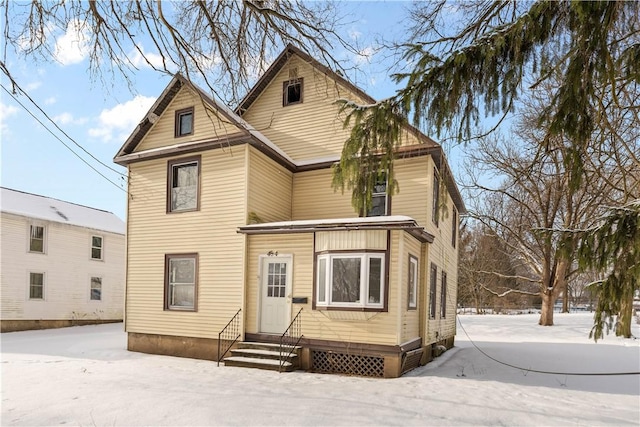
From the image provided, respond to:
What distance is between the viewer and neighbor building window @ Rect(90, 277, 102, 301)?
22405mm

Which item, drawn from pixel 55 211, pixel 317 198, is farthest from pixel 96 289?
pixel 317 198

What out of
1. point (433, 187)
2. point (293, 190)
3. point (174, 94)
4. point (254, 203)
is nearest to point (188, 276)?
point (254, 203)

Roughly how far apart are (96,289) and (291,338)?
1635cm

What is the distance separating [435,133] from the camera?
562 cm

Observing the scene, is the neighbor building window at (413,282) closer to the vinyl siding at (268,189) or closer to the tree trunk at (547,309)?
the vinyl siding at (268,189)

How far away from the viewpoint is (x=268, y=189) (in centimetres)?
1224

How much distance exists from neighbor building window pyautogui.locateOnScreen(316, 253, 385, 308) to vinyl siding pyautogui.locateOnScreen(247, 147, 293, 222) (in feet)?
8.33

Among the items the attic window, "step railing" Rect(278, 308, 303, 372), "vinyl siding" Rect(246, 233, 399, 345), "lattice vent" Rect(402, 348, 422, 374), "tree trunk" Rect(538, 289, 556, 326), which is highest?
the attic window

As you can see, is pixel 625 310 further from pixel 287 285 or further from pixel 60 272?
pixel 60 272

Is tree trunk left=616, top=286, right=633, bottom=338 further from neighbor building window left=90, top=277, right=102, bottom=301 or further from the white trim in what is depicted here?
neighbor building window left=90, top=277, right=102, bottom=301

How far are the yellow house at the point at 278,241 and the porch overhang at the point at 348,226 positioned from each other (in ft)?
0.10

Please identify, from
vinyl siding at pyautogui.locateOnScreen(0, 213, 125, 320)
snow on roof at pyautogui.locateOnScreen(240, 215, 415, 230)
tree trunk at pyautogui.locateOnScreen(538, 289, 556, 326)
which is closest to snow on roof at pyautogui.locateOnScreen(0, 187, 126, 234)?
vinyl siding at pyautogui.locateOnScreen(0, 213, 125, 320)

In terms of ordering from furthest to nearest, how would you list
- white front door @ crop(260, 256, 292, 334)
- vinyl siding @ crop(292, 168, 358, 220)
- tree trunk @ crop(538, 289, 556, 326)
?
tree trunk @ crop(538, 289, 556, 326)
vinyl siding @ crop(292, 168, 358, 220)
white front door @ crop(260, 256, 292, 334)

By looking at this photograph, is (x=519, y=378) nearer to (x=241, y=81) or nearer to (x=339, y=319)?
(x=339, y=319)
